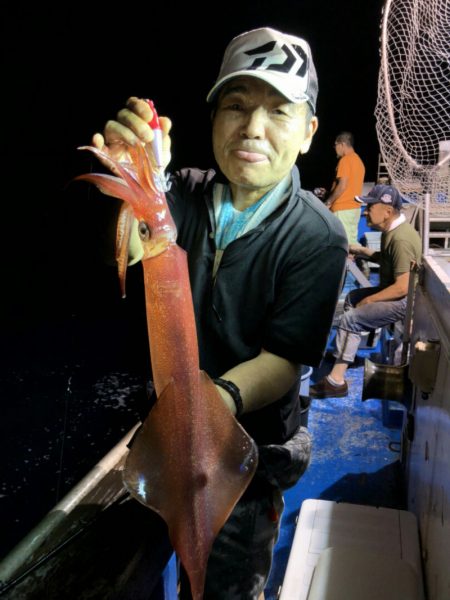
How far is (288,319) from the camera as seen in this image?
1408 millimetres

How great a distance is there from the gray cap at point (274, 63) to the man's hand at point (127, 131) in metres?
0.38

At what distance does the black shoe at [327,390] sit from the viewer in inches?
183

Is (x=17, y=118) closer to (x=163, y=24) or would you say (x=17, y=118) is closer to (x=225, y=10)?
(x=163, y=24)

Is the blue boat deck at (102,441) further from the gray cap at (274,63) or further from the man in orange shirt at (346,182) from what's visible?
the man in orange shirt at (346,182)

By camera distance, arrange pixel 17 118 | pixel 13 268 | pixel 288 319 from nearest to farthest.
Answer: pixel 288 319 < pixel 13 268 < pixel 17 118

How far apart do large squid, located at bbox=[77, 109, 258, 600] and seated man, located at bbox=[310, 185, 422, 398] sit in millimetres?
3602

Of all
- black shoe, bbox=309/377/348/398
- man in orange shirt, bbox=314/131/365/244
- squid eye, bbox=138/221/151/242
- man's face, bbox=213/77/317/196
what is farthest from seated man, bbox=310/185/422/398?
squid eye, bbox=138/221/151/242

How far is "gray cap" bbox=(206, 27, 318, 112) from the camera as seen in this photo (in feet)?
4.12

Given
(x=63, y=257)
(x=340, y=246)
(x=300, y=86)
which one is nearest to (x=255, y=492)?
(x=340, y=246)

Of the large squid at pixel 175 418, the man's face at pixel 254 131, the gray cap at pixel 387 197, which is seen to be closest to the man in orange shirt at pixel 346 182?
the gray cap at pixel 387 197

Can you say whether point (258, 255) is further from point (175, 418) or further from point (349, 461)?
point (349, 461)

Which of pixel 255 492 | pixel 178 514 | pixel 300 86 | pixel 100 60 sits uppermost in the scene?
pixel 100 60

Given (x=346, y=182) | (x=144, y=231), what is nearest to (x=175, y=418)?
(x=144, y=231)

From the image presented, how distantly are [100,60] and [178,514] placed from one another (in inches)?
772
